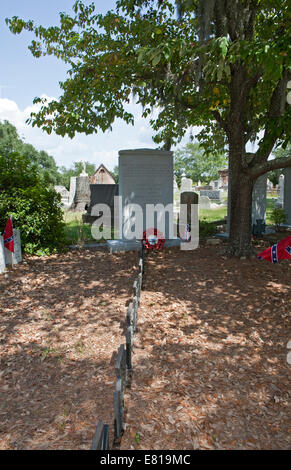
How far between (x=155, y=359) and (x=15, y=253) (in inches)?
187

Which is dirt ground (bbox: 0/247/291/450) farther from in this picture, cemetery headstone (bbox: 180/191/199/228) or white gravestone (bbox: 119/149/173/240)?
cemetery headstone (bbox: 180/191/199/228)

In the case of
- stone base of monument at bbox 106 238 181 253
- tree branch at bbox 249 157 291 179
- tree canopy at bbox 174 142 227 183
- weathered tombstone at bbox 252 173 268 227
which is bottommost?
stone base of monument at bbox 106 238 181 253

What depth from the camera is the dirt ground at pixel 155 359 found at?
2670mm

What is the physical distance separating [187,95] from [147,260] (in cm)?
442

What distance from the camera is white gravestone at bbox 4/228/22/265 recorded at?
22.6ft


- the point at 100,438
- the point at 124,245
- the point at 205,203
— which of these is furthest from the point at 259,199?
the point at 100,438

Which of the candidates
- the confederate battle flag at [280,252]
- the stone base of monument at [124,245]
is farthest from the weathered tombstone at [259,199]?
the confederate battle flag at [280,252]

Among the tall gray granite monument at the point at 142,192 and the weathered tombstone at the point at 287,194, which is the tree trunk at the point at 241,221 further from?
the weathered tombstone at the point at 287,194

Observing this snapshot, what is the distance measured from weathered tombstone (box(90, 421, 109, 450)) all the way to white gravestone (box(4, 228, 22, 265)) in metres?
5.54

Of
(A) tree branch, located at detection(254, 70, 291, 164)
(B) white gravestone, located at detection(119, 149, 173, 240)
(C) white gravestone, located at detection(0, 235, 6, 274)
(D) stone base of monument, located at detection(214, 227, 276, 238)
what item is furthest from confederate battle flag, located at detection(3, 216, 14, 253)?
(D) stone base of monument, located at detection(214, 227, 276, 238)

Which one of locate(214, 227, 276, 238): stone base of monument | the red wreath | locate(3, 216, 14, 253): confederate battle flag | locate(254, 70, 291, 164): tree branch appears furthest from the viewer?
locate(214, 227, 276, 238): stone base of monument

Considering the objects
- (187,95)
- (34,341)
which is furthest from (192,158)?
(34,341)

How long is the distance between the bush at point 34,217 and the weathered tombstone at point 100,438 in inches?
244

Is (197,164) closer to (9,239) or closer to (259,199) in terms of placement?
(259,199)
